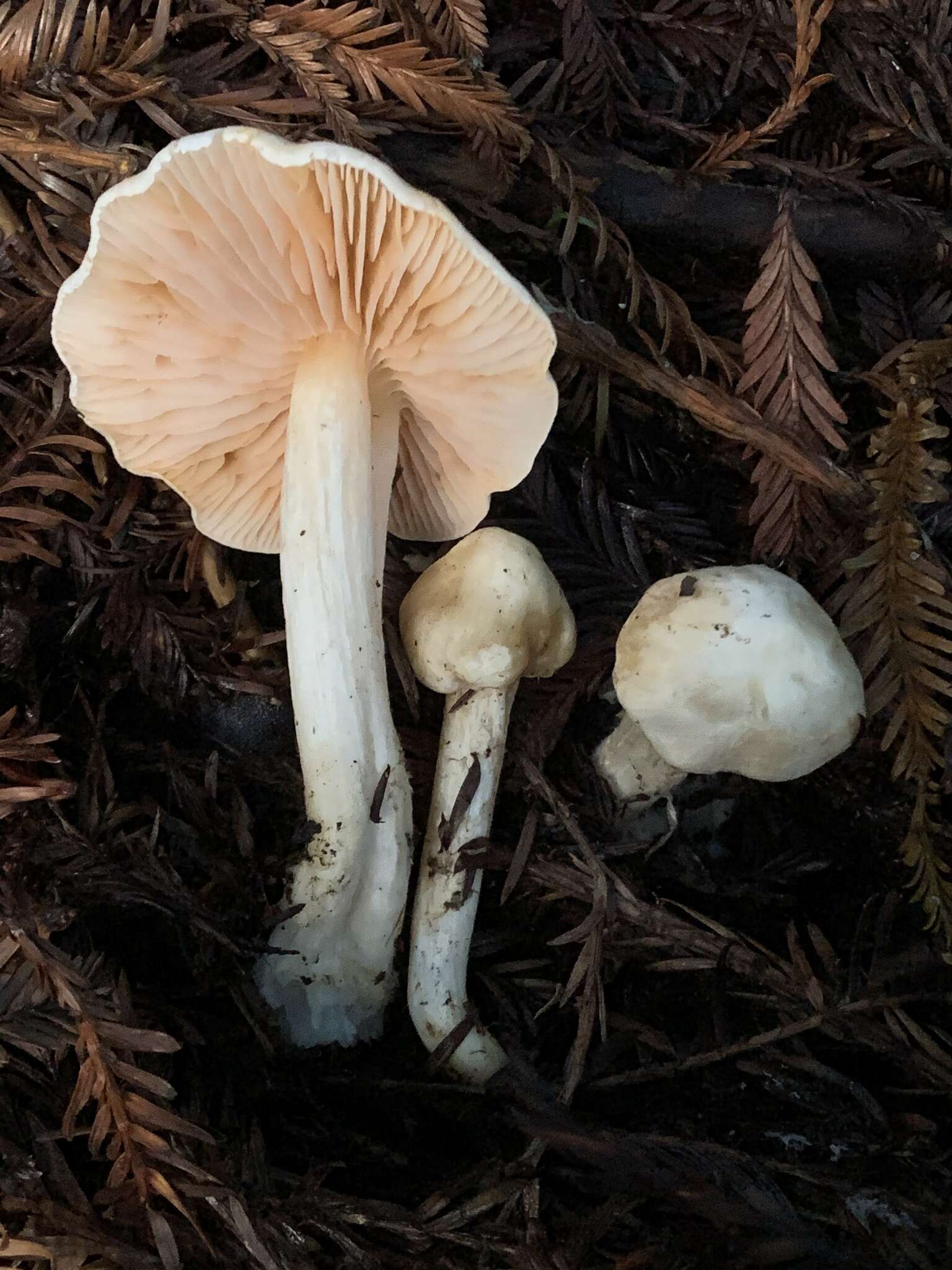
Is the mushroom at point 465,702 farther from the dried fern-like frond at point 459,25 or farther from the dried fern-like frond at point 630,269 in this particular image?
the dried fern-like frond at point 459,25

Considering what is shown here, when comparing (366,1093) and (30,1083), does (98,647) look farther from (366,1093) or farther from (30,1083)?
(366,1093)

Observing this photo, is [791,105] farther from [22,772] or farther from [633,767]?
[22,772]

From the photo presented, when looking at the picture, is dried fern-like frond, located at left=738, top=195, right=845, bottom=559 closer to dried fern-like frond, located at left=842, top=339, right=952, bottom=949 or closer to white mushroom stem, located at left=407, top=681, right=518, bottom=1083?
dried fern-like frond, located at left=842, top=339, right=952, bottom=949

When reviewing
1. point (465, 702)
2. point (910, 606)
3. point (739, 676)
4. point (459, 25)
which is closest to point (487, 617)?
point (465, 702)

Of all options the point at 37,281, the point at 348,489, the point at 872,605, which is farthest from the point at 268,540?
the point at 872,605

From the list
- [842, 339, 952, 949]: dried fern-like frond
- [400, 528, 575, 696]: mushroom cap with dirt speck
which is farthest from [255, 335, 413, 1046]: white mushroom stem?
[842, 339, 952, 949]: dried fern-like frond

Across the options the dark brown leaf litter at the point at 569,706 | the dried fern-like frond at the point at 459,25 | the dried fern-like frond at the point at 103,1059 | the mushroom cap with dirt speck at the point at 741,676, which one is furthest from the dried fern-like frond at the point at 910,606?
the dried fern-like frond at the point at 103,1059
